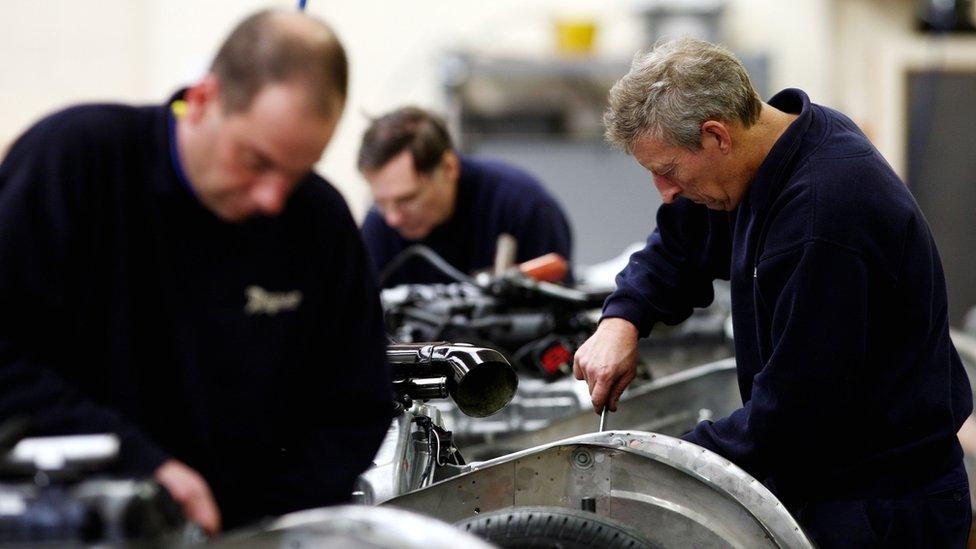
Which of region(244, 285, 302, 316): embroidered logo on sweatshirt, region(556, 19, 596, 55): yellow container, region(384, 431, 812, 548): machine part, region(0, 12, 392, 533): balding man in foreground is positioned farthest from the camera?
region(556, 19, 596, 55): yellow container

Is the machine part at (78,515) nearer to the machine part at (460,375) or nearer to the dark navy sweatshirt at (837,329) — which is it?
the machine part at (460,375)

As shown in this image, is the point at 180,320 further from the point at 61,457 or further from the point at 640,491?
the point at 640,491

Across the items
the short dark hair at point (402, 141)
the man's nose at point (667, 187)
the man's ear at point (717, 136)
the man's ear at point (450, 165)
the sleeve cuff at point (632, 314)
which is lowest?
the man's ear at point (450, 165)

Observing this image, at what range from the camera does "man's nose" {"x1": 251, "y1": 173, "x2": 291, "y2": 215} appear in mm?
1471

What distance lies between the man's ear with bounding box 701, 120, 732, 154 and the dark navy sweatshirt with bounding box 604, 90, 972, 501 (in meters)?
0.08

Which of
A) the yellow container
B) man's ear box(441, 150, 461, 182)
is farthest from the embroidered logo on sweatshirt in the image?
the yellow container

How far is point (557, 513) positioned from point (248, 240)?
72 cm

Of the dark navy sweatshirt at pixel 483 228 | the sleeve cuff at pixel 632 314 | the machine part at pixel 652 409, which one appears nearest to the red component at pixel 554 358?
the machine part at pixel 652 409

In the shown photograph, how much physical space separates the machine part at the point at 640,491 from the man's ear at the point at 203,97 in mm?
800

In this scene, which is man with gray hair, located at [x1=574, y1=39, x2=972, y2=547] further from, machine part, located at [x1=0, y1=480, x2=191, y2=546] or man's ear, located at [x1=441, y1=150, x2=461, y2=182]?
man's ear, located at [x1=441, y1=150, x2=461, y2=182]

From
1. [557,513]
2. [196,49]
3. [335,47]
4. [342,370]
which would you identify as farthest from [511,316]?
[196,49]

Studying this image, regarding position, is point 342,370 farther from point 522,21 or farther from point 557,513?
point 522,21

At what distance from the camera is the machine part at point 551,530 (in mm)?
1911

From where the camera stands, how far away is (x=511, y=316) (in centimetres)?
300
